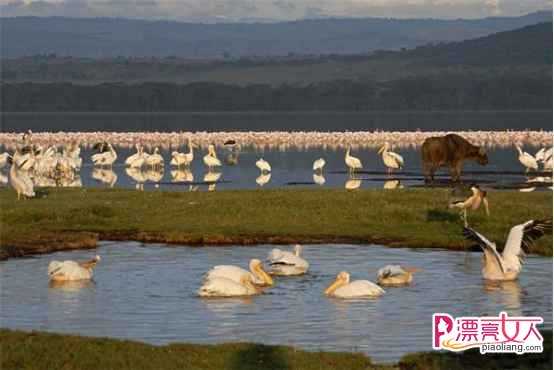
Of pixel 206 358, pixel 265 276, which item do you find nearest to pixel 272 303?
pixel 265 276

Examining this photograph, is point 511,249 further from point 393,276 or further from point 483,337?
point 483,337

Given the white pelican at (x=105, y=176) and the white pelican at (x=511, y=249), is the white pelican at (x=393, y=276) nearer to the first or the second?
the white pelican at (x=511, y=249)

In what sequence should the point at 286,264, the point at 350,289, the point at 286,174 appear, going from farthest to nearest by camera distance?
the point at 286,174
the point at 286,264
the point at 350,289

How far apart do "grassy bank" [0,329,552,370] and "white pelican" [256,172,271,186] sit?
91.2 ft

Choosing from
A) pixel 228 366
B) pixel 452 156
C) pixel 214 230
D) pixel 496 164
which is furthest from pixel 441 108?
pixel 228 366

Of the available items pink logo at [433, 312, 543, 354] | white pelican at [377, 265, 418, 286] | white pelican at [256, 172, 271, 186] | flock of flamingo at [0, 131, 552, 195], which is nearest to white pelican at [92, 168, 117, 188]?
flock of flamingo at [0, 131, 552, 195]

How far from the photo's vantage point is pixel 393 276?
810 inches

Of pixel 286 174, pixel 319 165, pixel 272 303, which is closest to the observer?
pixel 272 303

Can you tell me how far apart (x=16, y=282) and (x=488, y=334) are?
864 centimetres

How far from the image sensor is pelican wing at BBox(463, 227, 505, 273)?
62.7 feet

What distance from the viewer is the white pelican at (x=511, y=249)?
64.2 ft

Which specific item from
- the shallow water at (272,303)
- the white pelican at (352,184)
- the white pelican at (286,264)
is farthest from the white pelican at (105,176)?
the white pelican at (286,264)

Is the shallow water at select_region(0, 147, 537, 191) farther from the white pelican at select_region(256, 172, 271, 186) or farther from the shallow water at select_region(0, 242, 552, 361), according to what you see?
the shallow water at select_region(0, 242, 552, 361)

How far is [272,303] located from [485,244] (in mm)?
3061
